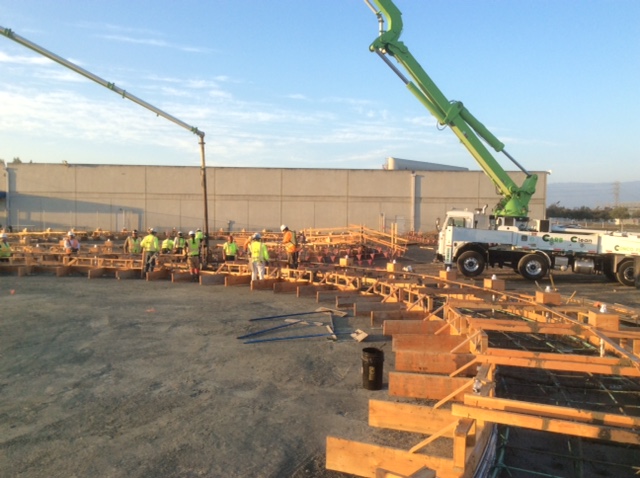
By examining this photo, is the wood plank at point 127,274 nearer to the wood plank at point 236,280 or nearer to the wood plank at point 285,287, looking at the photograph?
the wood plank at point 236,280

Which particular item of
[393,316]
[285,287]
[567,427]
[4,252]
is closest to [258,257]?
[285,287]

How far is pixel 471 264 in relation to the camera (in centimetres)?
1755

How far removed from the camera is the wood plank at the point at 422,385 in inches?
230

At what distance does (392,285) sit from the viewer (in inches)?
461

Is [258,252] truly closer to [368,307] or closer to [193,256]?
[193,256]

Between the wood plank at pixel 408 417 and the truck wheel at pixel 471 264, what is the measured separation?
13.1m

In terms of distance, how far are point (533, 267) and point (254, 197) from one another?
30188mm

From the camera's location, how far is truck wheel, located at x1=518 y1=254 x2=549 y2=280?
17094 millimetres

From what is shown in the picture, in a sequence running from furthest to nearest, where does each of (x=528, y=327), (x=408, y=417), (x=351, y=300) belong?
(x=351, y=300)
(x=528, y=327)
(x=408, y=417)

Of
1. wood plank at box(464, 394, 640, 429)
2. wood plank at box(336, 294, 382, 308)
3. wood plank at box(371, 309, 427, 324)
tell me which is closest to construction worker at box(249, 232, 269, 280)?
wood plank at box(336, 294, 382, 308)

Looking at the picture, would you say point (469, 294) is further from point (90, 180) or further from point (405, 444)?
point (90, 180)

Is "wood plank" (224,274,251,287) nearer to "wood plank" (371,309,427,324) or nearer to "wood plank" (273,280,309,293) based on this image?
"wood plank" (273,280,309,293)

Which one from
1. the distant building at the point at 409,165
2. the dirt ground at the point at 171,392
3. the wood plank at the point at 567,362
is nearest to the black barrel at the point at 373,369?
the dirt ground at the point at 171,392

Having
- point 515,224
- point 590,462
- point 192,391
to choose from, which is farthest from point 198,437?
point 515,224
